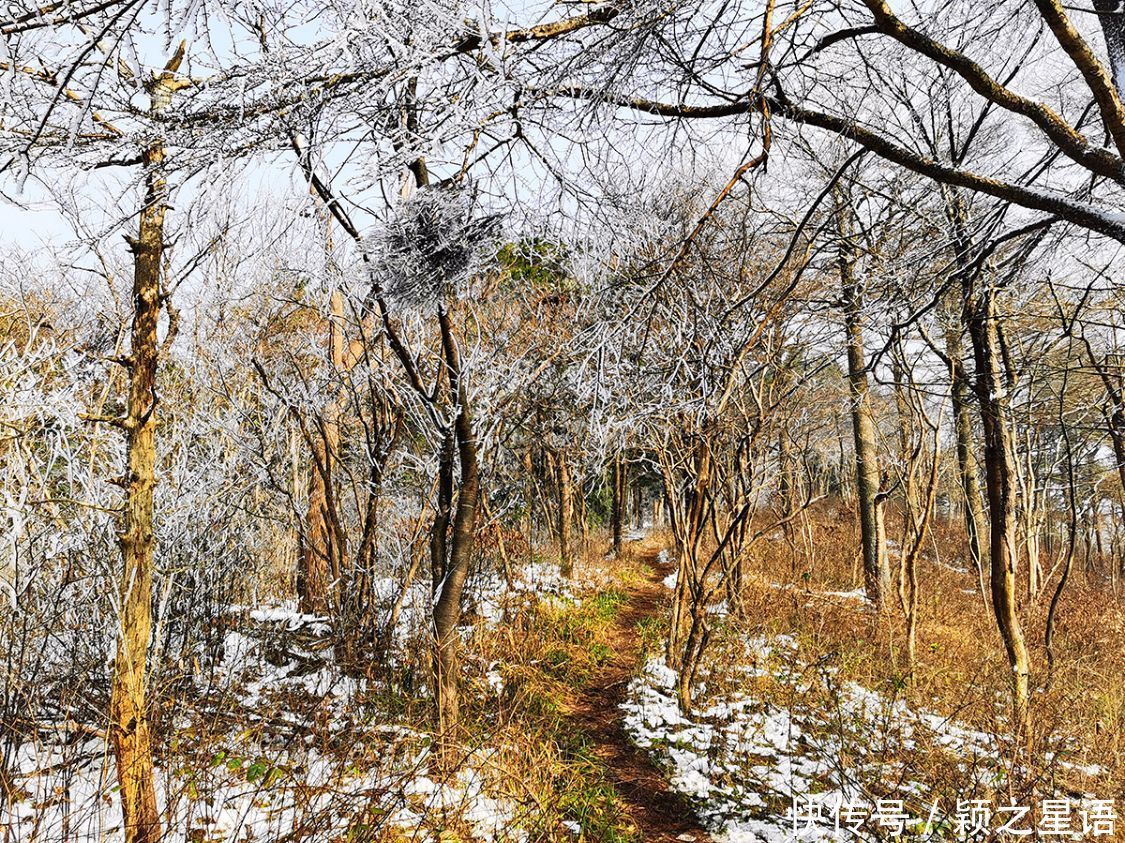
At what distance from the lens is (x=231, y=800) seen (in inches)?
119

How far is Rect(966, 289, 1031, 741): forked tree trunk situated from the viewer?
4.28 m

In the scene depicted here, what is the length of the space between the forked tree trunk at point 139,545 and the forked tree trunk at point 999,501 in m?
4.80

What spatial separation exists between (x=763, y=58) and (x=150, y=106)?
204cm

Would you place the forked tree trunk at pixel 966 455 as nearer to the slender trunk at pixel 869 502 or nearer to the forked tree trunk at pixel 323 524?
the slender trunk at pixel 869 502

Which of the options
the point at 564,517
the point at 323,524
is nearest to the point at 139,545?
the point at 323,524

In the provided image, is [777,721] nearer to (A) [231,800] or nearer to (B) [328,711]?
(B) [328,711]

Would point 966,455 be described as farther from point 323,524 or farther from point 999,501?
point 323,524

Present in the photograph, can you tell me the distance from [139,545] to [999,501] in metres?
5.04

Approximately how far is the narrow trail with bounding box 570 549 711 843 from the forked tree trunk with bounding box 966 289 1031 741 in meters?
2.51

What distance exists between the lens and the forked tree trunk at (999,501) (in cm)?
428

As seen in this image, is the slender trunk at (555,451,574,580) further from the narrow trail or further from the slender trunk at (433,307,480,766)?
the slender trunk at (433,307,480,766)

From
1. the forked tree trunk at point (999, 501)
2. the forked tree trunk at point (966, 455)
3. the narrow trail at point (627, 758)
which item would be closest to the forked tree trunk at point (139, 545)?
the narrow trail at point (627, 758)

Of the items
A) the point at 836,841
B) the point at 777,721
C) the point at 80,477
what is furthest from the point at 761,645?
the point at 80,477

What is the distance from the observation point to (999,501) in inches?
167
